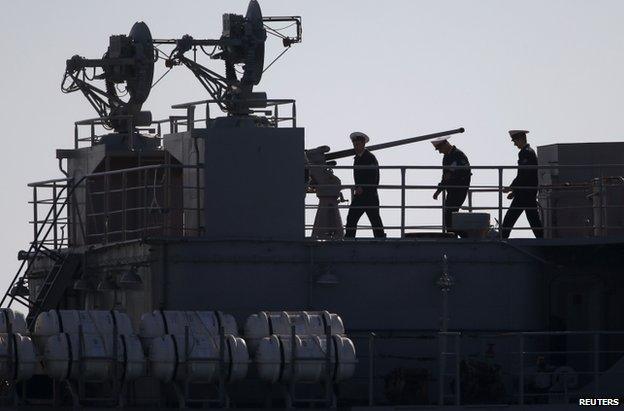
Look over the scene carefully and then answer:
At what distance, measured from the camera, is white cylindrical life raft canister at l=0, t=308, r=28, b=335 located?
28844mm

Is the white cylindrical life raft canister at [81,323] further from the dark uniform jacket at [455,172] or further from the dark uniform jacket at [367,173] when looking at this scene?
the dark uniform jacket at [455,172]

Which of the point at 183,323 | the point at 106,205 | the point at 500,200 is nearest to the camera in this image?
the point at 183,323

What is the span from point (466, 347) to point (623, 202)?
14.3ft

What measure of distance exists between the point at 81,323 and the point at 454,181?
302 inches

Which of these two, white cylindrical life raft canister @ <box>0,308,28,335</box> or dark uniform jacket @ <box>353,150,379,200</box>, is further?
dark uniform jacket @ <box>353,150,379,200</box>

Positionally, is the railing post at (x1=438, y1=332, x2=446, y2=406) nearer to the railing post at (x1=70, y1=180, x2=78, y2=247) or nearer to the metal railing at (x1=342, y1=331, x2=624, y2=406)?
the metal railing at (x1=342, y1=331, x2=624, y2=406)

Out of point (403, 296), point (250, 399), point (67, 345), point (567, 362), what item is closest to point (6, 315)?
point (67, 345)

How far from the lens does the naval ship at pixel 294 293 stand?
28500 mm

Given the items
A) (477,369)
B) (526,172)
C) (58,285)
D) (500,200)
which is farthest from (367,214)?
(58,285)

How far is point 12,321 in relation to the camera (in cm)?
2898

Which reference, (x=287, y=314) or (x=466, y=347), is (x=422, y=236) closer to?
(x=466, y=347)

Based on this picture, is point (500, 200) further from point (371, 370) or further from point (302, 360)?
point (302, 360)

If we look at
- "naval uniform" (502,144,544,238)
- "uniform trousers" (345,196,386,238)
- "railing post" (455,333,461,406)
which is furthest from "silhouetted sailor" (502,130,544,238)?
"railing post" (455,333,461,406)

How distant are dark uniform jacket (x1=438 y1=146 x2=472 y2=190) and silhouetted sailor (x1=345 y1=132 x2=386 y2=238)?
3.84ft
